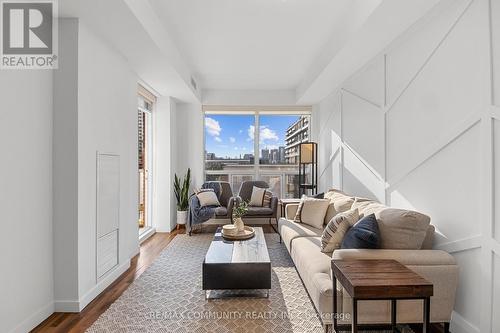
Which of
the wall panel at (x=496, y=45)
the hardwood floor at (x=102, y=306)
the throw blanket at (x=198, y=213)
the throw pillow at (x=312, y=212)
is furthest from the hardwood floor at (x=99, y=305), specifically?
the wall panel at (x=496, y=45)

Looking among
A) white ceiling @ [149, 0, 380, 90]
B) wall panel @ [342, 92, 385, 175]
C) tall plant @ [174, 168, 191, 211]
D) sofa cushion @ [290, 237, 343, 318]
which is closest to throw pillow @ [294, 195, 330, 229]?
sofa cushion @ [290, 237, 343, 318]

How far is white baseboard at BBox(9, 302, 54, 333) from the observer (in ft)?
6.75

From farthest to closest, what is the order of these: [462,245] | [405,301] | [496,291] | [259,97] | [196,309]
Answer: [259,97] → [196,309] → [462,245] → [405,301] → [496,291]

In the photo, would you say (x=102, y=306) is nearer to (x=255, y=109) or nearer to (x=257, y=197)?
(x=257, y=197)

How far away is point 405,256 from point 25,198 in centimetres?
285

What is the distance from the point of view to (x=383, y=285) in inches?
63.1

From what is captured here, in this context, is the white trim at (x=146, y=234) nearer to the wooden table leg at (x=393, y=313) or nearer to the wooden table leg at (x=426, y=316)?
the wooden table leg at (x=393, y=313)

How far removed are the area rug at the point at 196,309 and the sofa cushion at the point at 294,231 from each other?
1.22 feet

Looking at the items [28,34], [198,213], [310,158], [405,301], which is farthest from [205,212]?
[405,301]

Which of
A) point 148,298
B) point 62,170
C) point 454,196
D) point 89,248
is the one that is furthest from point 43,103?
point 454,196

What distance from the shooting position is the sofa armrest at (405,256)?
1.98m

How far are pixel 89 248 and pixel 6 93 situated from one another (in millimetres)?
1468

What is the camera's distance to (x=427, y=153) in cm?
245

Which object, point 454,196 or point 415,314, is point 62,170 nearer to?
point 415,314
